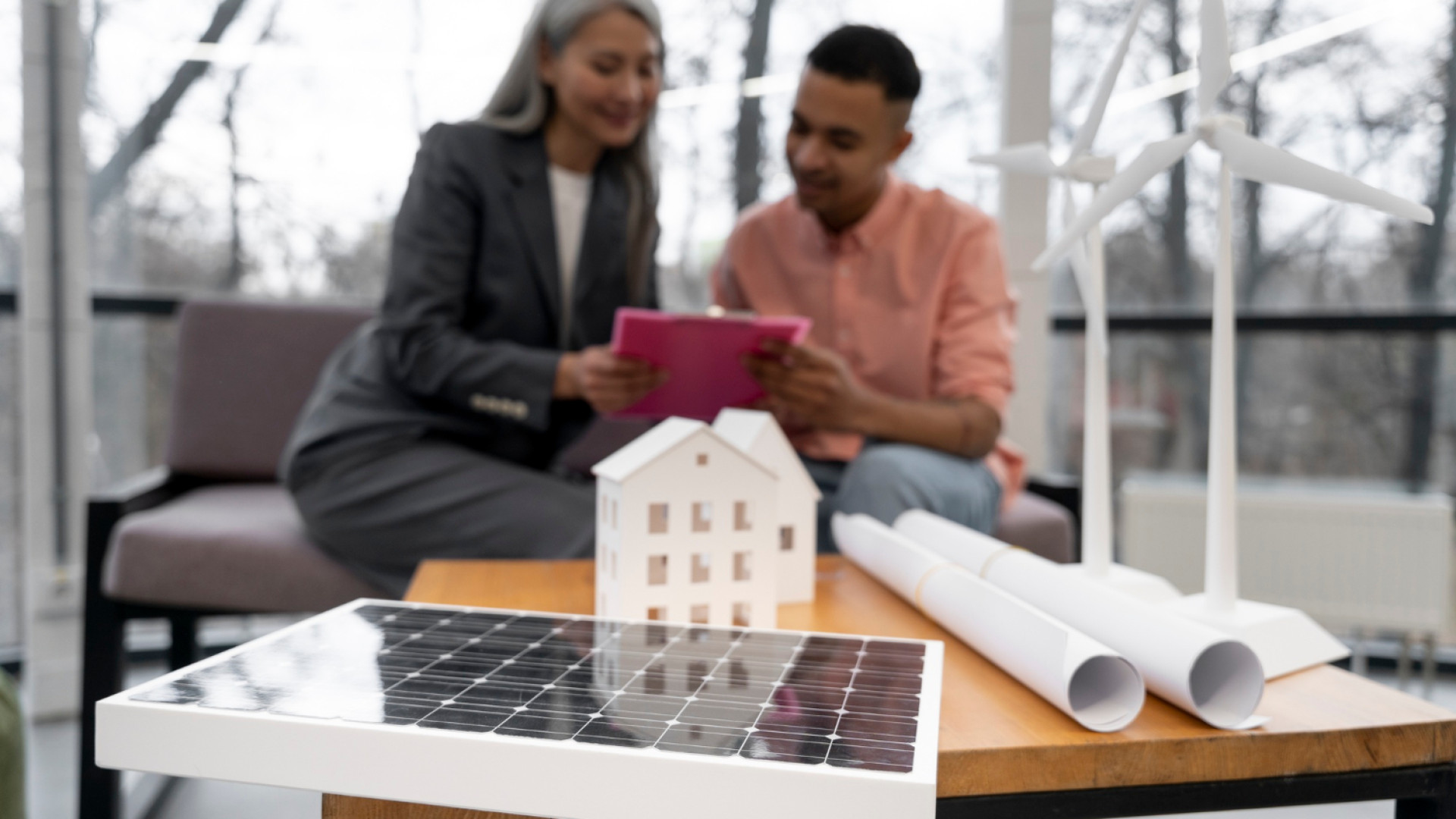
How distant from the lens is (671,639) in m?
0.86

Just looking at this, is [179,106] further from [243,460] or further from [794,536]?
[794,536]

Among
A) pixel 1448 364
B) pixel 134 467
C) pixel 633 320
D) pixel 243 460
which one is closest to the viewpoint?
pixel 633 320

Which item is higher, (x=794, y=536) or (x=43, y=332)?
(x=43, y=332)

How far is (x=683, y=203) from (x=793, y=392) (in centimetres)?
157

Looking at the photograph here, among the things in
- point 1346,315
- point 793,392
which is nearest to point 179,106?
point 793,392

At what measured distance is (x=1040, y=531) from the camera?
6.72 ft

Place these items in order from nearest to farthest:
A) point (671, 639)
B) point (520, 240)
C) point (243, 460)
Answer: point (671, 639) → point (520, 240) → point (243, 460)

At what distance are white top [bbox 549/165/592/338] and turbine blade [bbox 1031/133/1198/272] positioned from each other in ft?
3.98

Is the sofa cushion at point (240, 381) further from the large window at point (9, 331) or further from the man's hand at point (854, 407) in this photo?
the man's hand at point (854, 407)

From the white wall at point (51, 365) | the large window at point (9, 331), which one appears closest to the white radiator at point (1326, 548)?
the white wall at point (51, 365)

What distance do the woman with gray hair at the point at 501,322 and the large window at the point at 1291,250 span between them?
1.71 m

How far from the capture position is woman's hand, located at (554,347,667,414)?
162 cm

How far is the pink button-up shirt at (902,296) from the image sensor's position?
6.79 ft

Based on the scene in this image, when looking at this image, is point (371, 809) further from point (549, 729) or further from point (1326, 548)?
point (1326, 548)
